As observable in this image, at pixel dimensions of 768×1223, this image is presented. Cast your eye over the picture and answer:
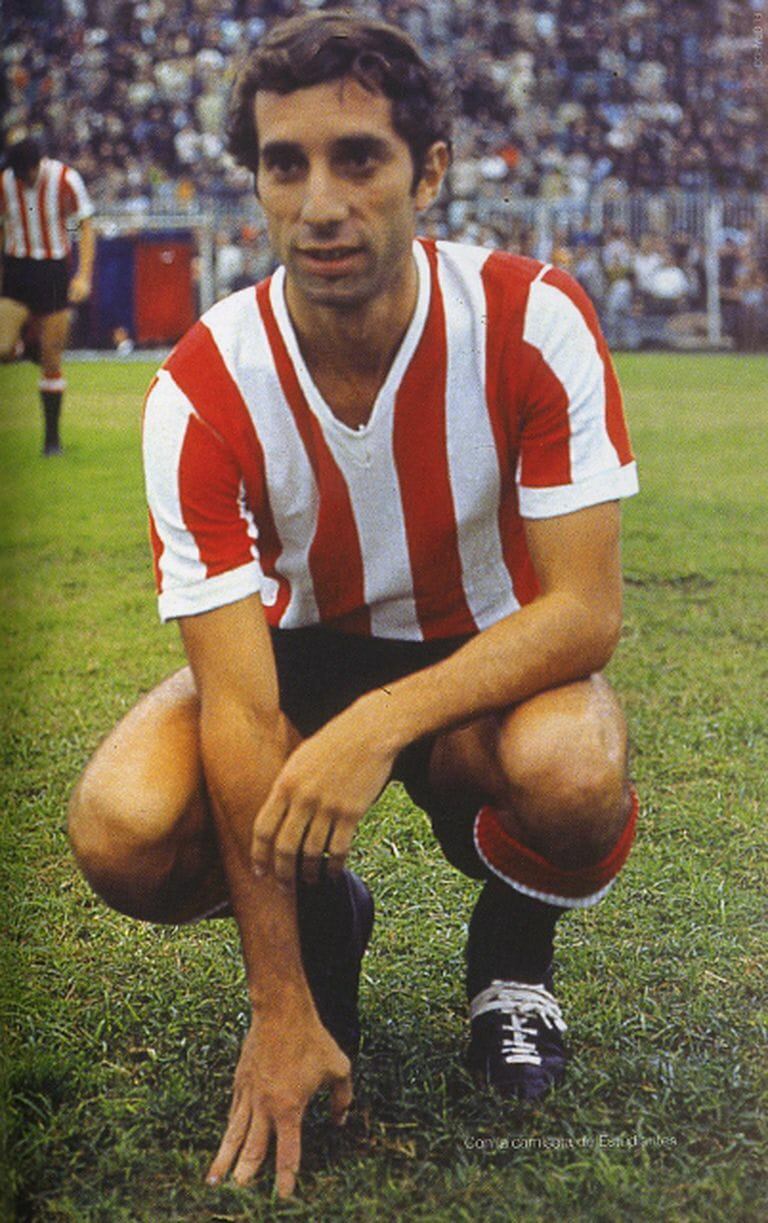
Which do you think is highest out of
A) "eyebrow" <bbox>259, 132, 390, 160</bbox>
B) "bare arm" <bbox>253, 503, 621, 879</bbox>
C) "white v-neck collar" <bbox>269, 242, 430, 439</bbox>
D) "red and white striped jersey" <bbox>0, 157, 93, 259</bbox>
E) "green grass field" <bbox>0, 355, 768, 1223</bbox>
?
"eyebrow" <bbox>259, 132, 390, 160</bbox>

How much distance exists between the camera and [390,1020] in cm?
166

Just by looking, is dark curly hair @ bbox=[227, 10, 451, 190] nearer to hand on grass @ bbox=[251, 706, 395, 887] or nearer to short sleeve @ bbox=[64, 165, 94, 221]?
hand on grass @ bbox=[251, 706, 395, 887]

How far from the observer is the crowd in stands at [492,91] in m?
1.91

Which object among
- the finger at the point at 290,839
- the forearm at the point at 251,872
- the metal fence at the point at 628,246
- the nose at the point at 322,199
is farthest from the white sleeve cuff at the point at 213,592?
the metal fence at the point at 628,246

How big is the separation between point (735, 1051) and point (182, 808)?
23.8 inches

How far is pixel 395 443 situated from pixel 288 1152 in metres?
0.67

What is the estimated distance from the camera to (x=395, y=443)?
154 cm

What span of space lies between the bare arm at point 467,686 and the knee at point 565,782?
4cm

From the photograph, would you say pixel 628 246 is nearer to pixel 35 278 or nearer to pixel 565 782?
pixel 35 278

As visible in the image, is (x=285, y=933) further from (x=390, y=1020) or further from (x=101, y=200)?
(x=101, y=200)

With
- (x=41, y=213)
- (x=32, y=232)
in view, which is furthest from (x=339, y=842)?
(x=32, y=232)

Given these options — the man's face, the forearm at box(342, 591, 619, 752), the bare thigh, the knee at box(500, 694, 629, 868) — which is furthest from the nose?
the knee at box(500, 694, 629, 868)

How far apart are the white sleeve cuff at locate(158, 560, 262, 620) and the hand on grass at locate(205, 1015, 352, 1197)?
384mm

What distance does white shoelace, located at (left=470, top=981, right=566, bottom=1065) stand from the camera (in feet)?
5.05
